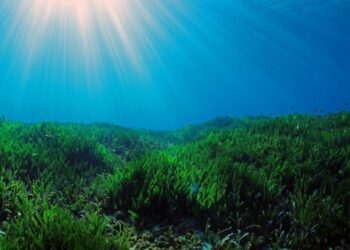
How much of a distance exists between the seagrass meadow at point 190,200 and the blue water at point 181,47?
6467 mm

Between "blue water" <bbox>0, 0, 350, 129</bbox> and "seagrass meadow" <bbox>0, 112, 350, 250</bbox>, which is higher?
"blue water" <bbox>0, 0, 350, 129</bbox>

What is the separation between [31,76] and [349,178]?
641ft

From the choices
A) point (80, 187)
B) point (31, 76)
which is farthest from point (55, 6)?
point (31, 76)

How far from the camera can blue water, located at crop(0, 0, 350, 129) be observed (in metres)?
54.0

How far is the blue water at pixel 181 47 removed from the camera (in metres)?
54.0

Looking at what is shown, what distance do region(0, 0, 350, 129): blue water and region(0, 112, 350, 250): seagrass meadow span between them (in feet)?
21.2

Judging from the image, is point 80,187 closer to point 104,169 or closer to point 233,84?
point 104,169

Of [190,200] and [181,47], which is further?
[181,47]

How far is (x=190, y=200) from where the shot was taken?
479 cm

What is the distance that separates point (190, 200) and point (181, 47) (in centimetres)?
9078

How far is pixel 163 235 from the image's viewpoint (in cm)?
425

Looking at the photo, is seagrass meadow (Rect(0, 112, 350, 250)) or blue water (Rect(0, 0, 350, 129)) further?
blue water (Rect(0, 0, 350, 129))

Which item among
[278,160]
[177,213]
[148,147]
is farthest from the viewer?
[148,147]

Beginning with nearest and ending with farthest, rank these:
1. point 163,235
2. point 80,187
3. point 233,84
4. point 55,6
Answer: point 163,235 → point 80,187 → point 55,6 → point 233,84
